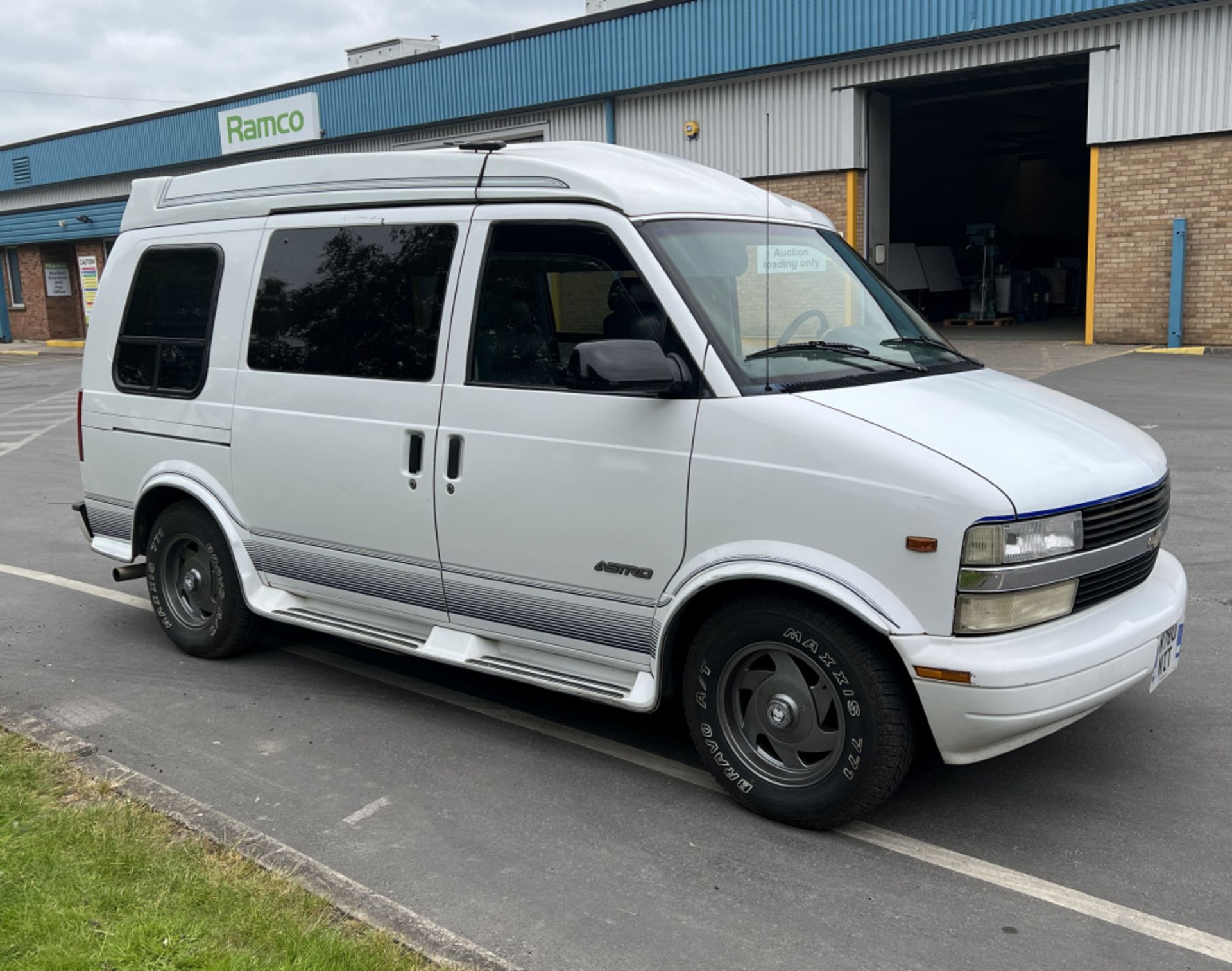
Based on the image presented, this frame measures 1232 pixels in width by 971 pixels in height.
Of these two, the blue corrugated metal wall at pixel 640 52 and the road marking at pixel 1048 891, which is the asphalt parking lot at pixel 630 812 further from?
the blue corrugated metal wall at pixel 640 52

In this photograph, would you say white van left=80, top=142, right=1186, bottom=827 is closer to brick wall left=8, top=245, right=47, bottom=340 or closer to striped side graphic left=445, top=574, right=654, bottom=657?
striped side graphic left=445, top=574, right=654, bottom=657

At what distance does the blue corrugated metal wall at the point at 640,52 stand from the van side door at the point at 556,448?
53.4ft

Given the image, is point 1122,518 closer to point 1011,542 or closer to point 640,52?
point 1011,542

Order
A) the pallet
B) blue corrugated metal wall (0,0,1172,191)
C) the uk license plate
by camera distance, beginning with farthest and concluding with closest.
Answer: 1. the pallet
2. blue corrugated metal wall (0,0,1172,191)
3. the uk license plate

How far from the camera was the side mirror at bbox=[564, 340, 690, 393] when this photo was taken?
383 centimetres

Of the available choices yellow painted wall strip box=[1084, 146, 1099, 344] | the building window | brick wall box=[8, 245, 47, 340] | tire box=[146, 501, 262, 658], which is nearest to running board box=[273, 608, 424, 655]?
tire box=[146, 501, 262, 658]

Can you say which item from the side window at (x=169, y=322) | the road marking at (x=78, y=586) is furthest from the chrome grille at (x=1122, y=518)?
the road marking at (x=78, y=586)

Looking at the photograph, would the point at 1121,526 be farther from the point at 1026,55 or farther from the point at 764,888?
the point at 1026,55

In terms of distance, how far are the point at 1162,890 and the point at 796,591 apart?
1.41 m

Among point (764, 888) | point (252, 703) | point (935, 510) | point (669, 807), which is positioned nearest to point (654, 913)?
point (764, 888)

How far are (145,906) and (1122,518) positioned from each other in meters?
3.27

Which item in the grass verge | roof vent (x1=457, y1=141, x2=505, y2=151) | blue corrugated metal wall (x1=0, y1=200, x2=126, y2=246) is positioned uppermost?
blue corrugated metal wall (x1=0, y1=200, x2=126, y2=246)

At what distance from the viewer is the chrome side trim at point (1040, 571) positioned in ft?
11.2

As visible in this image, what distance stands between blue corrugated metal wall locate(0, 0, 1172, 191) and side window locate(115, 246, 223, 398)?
16047mm
